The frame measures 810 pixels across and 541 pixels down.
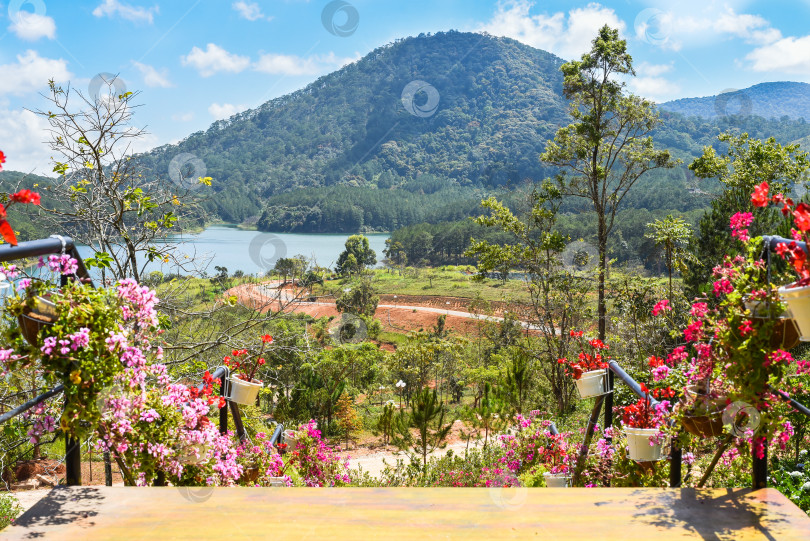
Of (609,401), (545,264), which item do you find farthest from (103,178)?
(545,264)

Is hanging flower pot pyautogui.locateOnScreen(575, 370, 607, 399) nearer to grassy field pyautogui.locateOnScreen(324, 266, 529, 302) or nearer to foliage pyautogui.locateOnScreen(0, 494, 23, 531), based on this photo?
foliage pyautogui.locateOnScreen(0, 494, 23, 531)

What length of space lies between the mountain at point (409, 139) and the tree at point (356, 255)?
1631cm

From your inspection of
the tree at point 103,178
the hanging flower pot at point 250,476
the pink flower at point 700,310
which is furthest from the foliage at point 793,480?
the tree at point 103,178

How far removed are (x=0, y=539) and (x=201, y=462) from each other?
2.18 ft

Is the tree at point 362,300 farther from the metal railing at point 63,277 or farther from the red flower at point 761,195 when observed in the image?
the red flower at point 761,195

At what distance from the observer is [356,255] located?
52344mm

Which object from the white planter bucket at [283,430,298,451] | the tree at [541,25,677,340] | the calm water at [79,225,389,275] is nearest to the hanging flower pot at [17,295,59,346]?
the white planter bucket at [283,430,298,451]

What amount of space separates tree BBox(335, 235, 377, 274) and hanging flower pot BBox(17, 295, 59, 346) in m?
45.4

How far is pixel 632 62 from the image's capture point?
11500 millimetres

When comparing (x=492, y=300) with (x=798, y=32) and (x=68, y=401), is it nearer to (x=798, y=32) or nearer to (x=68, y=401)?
(x=68, y=401)

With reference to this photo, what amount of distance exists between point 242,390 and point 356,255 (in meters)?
49.5

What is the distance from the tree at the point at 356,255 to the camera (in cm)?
4869

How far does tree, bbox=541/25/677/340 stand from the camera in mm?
11609

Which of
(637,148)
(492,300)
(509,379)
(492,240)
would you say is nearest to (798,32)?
(492,240)
